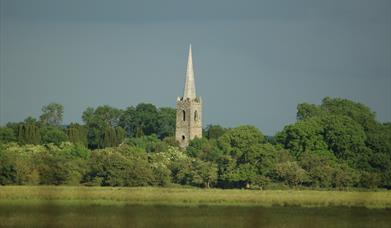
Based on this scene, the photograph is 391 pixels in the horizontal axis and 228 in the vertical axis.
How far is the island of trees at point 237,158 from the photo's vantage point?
9931 centimetres

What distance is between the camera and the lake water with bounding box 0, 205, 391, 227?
73.2 m

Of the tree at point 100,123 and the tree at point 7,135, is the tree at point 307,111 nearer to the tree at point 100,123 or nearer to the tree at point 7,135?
the tree at point 100,123

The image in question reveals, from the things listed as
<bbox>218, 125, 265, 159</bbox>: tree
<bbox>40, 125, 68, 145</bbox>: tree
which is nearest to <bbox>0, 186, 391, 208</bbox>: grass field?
<bbox>218, 125, 265, 159</bbox>: tree

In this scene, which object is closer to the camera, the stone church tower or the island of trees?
the island of trees

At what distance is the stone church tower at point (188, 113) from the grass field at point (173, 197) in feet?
162

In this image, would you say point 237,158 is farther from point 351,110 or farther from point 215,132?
point 215,132

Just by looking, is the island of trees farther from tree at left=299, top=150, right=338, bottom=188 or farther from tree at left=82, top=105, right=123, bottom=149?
tree at left=82, top=105, right=123, bottom=149

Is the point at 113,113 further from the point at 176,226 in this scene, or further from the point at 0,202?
the point at 176,226

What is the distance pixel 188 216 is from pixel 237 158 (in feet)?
98.9

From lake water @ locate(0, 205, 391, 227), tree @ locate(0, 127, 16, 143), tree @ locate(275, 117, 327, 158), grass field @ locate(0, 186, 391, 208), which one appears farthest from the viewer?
tree @ locate(0, 127, 16, 143)

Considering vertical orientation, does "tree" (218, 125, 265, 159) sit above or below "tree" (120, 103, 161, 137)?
below

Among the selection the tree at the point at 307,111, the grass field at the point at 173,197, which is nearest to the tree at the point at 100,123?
the tree at the point at 307,111

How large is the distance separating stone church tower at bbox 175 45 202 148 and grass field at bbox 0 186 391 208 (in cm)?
4929

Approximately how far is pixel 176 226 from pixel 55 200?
15.2 m
